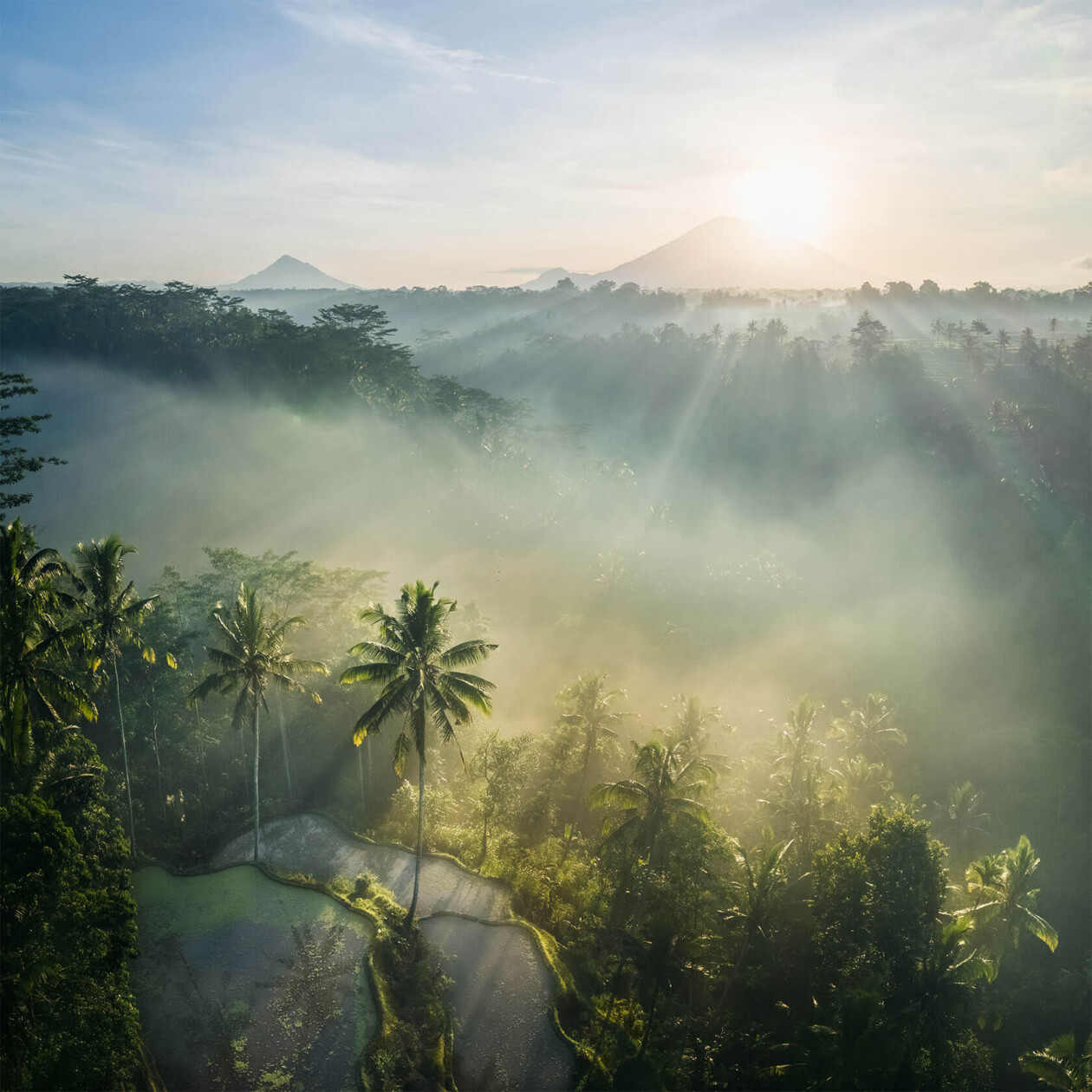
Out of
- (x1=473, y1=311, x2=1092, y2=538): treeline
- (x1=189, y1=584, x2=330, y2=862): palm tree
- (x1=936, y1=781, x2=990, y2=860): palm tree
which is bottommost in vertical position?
(x1=936, y1=781, x2=990, y2=860): palm tree

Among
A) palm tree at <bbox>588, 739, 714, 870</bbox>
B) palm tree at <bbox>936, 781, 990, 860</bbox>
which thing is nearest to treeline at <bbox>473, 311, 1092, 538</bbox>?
palm tree at <bbox>936, 781, 990, 860</bbox>

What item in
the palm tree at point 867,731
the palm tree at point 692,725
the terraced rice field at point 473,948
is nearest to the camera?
the terraced rice field at point 473,948

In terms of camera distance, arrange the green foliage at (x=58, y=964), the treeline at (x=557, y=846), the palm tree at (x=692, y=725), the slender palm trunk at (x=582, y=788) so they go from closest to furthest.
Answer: the green foliage at (x=58, y=964) → the treeline at (x=557, y=846) → the palm tree at (x=692, y=725) → the slender palm trunk at (x=582, y=788)

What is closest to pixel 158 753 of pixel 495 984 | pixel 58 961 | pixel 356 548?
pixel 58 961

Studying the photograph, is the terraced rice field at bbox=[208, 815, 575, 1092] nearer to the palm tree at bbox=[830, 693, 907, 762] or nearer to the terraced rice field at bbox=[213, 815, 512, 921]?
the terraced rice field at bbox=[213, 815, 512, 921]

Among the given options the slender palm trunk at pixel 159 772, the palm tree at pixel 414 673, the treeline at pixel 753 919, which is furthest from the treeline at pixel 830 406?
the palm tree at pixel 414 673

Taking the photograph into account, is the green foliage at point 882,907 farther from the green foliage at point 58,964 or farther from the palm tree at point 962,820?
the green foliage at point 58,964
